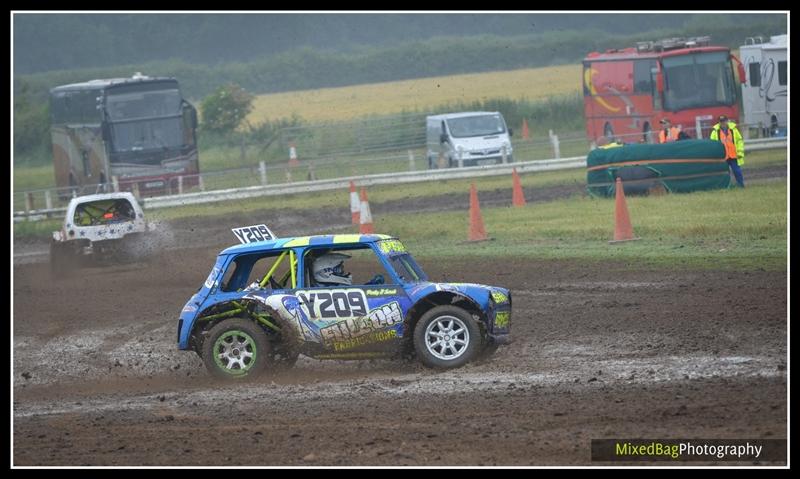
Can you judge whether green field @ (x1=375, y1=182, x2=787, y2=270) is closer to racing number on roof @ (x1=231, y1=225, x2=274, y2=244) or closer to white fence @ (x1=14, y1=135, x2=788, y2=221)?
white fence @ (x1=14, y1=135, x2=788, y2=221)

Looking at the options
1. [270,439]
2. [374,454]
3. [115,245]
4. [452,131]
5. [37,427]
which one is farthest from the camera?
[452,131]

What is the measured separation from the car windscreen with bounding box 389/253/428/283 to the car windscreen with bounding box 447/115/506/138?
27.4 meters

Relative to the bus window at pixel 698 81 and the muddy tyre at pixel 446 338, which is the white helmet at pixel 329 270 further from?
the bus window at pixel 698 81

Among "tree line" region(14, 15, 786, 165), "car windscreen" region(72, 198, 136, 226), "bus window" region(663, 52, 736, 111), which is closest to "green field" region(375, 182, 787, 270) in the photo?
"car windscreen" region(72, 198, 136, 226)

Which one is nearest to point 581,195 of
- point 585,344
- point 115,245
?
point 115,245

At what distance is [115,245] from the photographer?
24.2 metres

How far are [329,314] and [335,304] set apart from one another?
0.36 ft

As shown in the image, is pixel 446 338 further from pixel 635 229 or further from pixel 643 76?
pixel 643 76

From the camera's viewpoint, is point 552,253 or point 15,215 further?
point 15,215

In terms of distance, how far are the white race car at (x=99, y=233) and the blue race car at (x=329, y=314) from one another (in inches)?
505

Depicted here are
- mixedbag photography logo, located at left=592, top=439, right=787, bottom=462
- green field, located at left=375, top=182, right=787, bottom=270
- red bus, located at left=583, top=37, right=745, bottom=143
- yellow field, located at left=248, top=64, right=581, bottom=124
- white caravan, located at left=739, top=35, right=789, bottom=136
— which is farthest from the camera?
yellow field, located at left=248, top=64, right=581, bottom=124

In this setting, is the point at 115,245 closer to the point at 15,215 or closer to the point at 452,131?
the point at 15,215

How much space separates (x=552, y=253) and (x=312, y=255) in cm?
861

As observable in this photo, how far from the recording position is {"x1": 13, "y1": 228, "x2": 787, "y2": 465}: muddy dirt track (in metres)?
8.48
